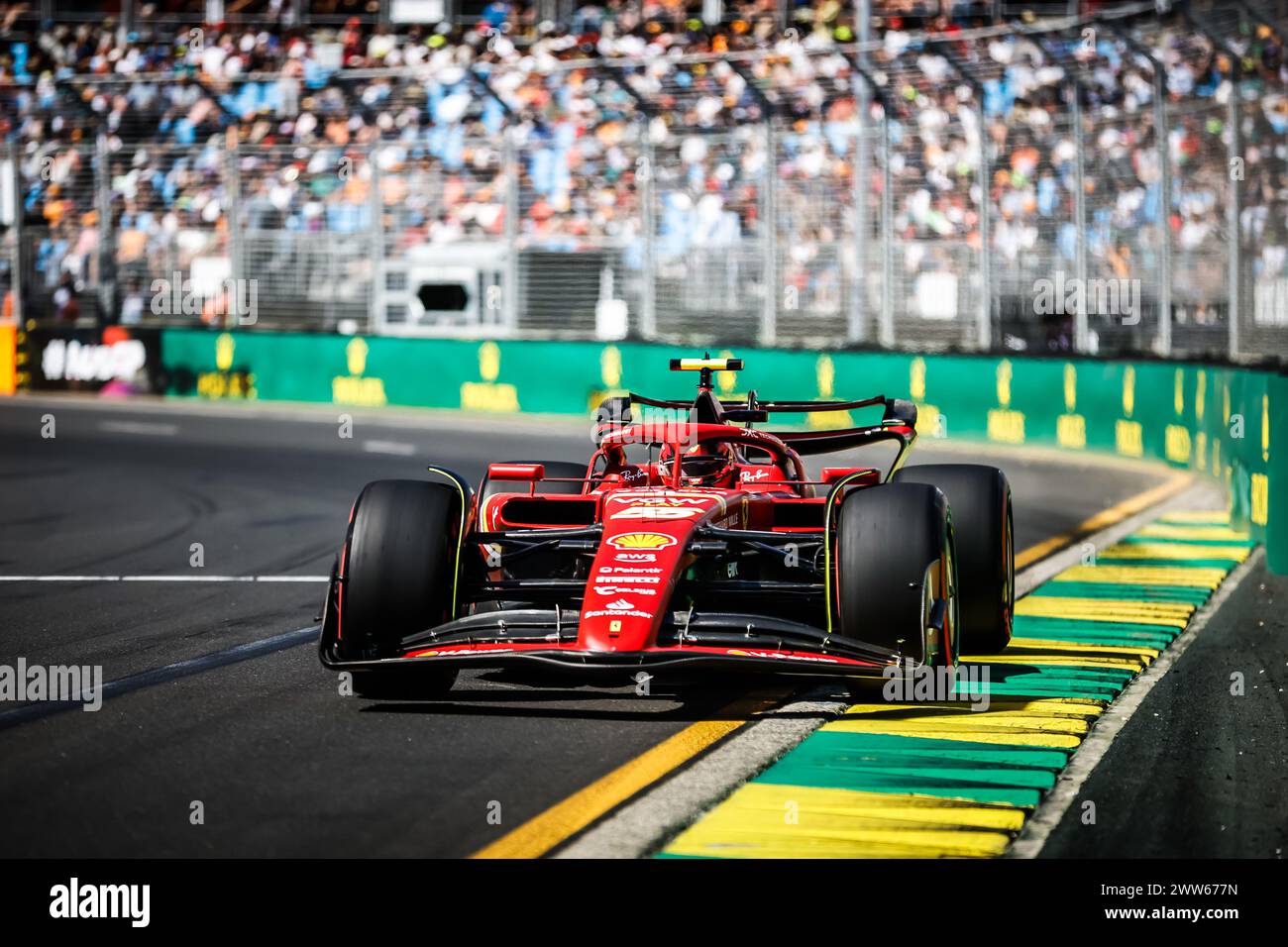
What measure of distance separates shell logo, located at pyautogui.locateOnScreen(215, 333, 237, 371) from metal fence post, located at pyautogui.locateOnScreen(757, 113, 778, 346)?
7579mm

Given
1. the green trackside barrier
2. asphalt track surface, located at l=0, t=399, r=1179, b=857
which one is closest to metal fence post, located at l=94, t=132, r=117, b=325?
the green trackside barrier

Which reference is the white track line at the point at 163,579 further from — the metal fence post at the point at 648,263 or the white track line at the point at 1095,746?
the metal fence post at the point at 648,263

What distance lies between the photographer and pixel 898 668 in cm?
642

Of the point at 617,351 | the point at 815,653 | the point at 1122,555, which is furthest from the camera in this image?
the point at 617,351

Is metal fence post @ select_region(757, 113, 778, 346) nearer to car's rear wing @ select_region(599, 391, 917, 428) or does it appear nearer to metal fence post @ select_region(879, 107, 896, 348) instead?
metal fence post @ select_region(879, 107, 896, 348)

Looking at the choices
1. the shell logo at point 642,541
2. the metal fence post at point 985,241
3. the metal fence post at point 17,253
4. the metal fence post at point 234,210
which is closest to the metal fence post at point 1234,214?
the metal fence post at point 985,241

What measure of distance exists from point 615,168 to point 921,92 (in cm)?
491

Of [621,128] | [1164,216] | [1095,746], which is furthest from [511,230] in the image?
[1095,746]

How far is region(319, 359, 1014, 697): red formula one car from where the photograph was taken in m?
6.30

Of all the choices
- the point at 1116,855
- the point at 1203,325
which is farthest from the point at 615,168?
the point at 1116,855

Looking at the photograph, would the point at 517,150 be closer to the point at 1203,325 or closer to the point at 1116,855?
the point at 1203,325

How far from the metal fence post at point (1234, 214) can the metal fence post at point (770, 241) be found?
20.8 feet

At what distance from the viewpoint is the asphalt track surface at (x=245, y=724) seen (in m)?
5.06

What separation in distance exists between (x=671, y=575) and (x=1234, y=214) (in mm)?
10897
